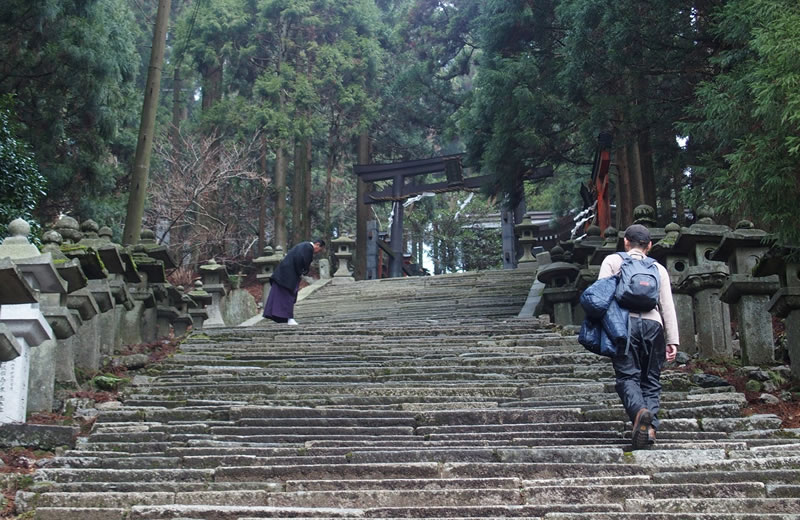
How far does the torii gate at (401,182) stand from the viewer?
Answer: 26312mm

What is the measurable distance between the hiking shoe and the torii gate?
19.7m

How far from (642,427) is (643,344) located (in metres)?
0.54

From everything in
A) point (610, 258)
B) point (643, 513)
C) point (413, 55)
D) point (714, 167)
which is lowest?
point (643, 513)

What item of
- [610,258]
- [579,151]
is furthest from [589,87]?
[610,258]

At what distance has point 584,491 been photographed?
234 inches

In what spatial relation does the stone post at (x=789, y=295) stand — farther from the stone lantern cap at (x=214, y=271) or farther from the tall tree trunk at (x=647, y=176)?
the stone lantern cap at (x=214, y=271)

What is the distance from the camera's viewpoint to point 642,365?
6.64 metres

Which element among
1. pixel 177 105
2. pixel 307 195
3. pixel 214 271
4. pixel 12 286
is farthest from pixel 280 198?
pixel 12 286

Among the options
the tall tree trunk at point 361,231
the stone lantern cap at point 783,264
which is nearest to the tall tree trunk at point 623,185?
the stone lantern cap at point 783,264

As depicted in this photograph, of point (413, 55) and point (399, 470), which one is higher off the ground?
point (413, 55)

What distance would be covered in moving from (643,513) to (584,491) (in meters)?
0.45

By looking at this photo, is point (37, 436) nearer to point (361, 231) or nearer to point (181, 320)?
point (181, 320)

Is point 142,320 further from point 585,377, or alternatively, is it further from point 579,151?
point 579,151

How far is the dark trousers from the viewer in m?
6.50
